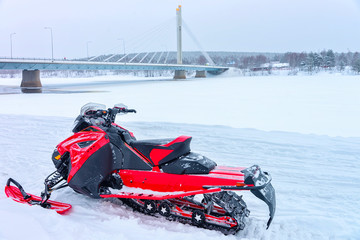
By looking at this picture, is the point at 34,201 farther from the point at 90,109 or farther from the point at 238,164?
the point at 238,164

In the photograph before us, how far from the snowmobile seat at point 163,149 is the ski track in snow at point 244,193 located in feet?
2.28

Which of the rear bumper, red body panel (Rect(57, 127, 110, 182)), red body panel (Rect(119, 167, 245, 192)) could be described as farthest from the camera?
red body panel (Rect(57, 127, 110, 182))

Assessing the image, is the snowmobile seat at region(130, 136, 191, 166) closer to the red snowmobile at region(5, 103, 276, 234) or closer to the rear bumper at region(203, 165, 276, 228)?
the red snowmobile at region(5, 103, 276, 234)

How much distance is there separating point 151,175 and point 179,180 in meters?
0.34

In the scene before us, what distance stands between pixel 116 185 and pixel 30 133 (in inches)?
218

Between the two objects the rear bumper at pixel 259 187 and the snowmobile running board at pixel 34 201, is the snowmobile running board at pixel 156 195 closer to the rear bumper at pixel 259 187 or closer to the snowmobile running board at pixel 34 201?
the rear bumper at pixel 259 187

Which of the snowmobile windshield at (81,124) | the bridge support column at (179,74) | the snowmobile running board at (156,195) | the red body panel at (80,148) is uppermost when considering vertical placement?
the bridge support column at (179,74)

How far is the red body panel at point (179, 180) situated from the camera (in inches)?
122

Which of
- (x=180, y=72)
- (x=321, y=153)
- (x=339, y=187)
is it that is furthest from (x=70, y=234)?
(x=180, y=72)

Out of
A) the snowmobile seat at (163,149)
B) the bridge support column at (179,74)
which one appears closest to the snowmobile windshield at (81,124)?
the snowmobile seat at (163,149)

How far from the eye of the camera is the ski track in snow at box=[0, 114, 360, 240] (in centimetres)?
313

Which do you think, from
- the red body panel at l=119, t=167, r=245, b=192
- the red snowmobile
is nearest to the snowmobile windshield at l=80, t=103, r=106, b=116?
the red snowmobile

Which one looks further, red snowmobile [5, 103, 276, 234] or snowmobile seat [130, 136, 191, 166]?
snowmobile seat [130, 136, 191, 166]

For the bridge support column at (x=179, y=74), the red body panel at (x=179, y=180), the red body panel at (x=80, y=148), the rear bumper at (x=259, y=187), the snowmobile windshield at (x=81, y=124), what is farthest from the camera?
the bridge support column at (x=179, y=74)
